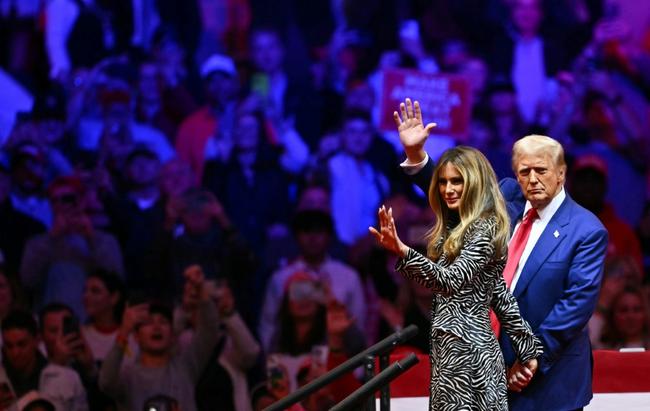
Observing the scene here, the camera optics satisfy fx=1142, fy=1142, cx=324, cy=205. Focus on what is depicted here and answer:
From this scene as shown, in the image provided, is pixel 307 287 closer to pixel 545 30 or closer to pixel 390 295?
pixel 390 295

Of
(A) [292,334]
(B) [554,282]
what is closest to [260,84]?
(A) [292,334]

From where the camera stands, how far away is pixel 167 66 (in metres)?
7.40

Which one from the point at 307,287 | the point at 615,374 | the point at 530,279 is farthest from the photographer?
the point at 307,287

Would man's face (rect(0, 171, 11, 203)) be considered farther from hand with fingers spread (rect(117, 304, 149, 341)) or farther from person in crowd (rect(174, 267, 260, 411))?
person in crowd (rect(174, 267, 260, 411))

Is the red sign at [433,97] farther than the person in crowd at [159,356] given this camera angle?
Yes

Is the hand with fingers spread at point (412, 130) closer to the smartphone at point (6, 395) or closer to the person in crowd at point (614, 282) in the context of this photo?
the smartphone at point (6, 395)

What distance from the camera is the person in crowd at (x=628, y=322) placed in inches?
287

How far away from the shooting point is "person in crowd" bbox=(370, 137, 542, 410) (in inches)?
106

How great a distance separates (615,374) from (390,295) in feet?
11.7

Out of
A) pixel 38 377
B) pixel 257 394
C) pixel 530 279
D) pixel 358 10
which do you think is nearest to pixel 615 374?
pixel 530 279

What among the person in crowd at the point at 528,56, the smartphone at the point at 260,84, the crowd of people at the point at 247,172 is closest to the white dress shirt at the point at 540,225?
the crowd of people at the point at 247,172

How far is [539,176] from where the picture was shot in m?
2.91

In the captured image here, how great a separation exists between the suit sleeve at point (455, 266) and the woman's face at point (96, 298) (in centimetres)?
458

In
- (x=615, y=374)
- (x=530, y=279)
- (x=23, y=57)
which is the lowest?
(x=615, y=374)
